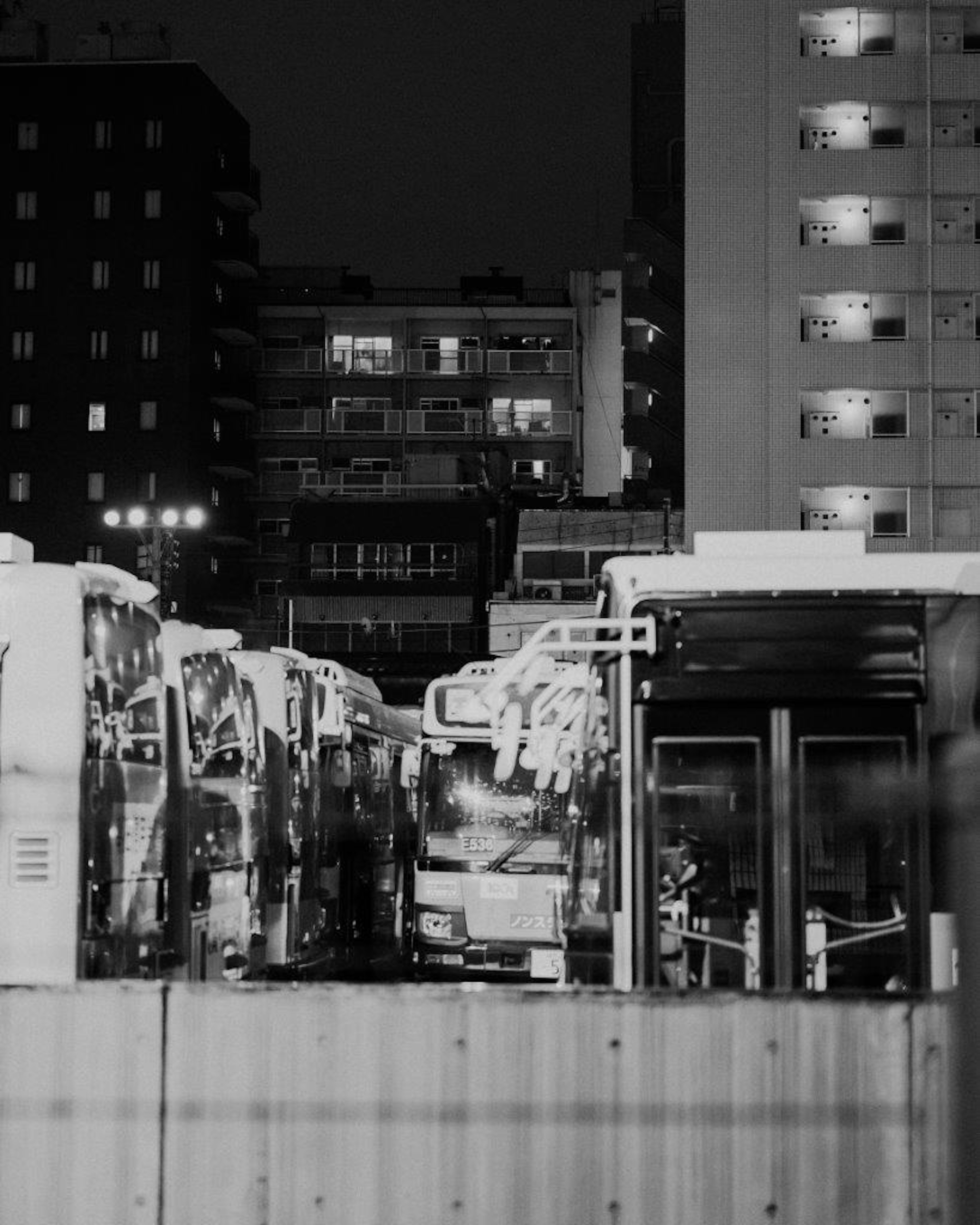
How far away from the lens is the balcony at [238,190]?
240ft

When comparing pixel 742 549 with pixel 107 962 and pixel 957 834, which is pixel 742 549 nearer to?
pixel 107 962

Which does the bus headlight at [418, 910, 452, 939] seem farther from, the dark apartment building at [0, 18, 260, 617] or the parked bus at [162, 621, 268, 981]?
the dark apartment building at [0, 18, 260, 617]

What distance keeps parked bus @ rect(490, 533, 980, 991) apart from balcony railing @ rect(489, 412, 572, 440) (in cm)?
6511

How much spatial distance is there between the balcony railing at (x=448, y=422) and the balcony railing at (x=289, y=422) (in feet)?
13.2

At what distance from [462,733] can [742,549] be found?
29.0ft

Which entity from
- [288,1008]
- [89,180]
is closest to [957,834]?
[288,1008]

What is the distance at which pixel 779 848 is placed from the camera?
9.23 meters

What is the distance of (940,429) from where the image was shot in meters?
49.7

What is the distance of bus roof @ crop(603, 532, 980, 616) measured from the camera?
961cm

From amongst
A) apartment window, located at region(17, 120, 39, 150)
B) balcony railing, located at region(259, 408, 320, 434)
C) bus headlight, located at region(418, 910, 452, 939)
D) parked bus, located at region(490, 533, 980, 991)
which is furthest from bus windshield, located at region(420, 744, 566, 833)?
apartment window, located at region(17, 120, 39, 150)

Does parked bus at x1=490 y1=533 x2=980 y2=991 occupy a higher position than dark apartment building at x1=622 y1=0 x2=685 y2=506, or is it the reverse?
dark apartment building at x1=622 y1=0 x2=685 y2=506

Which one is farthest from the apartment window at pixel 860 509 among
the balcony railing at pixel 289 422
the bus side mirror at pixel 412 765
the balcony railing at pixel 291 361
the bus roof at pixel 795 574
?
the bus roof at pixel 795 574

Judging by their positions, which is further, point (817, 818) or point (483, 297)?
point (483, 297)

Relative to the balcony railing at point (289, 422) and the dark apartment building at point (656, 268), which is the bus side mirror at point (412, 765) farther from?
the balcony railing at point (289, 422)
